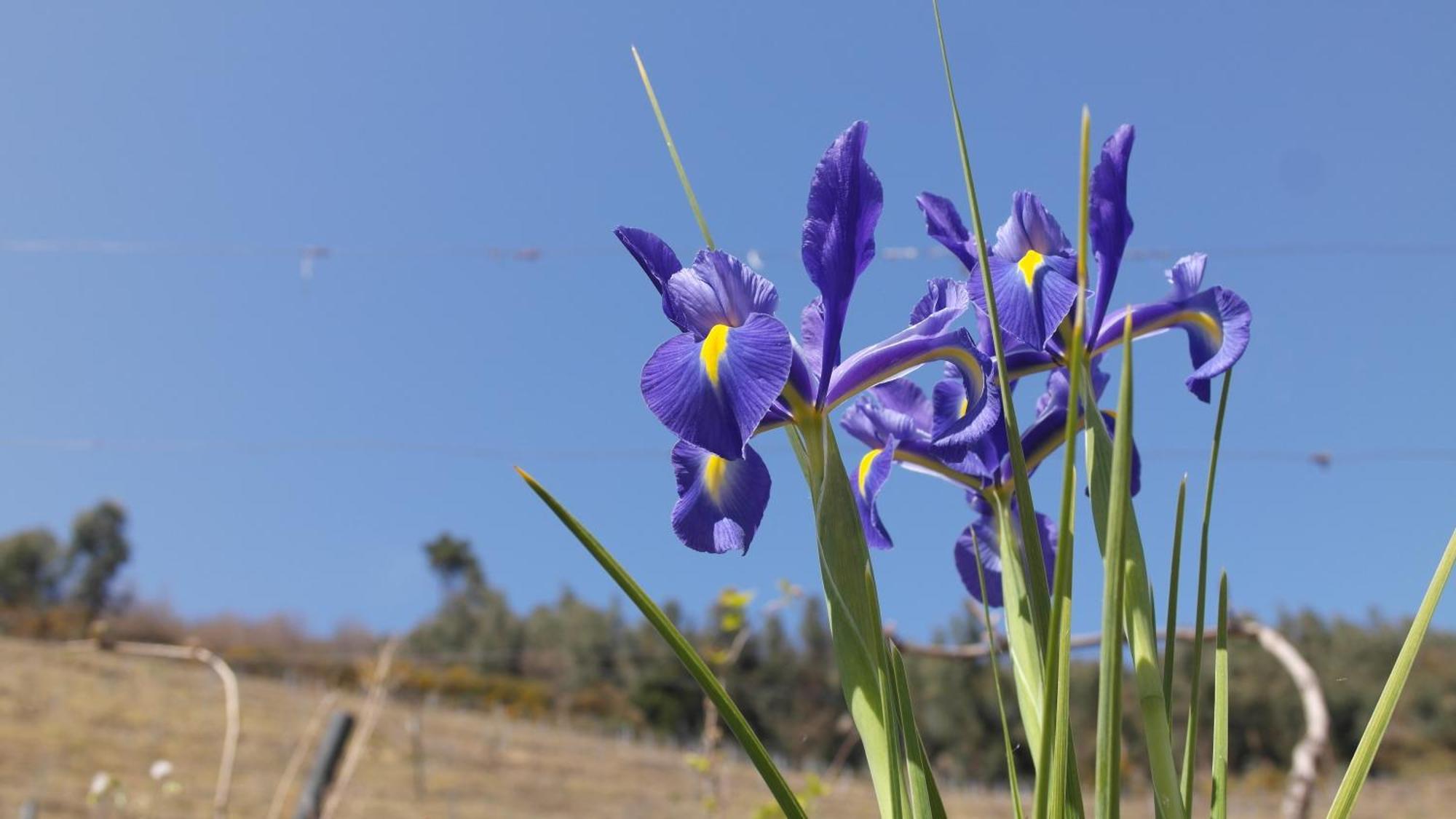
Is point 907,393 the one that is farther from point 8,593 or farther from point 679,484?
point 8,593

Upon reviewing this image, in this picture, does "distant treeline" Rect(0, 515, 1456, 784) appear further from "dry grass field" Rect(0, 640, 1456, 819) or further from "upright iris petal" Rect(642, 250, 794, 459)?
"upright iris petal" Rect(642, 250, 794, 459)

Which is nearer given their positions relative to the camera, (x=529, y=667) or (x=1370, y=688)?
(x=1370, y=688)

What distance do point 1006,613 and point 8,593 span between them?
4200 cm

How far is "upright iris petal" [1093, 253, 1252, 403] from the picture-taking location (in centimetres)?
60

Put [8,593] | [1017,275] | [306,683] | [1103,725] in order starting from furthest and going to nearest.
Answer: [8,593] < [306,683] < [1017,275] < [1103,725]

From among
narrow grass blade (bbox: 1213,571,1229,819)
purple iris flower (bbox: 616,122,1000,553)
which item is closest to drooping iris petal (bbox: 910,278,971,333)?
purple iris flower (bbox: 616,122,1000,553)

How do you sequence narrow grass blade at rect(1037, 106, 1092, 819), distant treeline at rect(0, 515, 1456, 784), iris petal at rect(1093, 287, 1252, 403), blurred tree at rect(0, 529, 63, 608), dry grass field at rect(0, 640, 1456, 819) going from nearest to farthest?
1. narrow grass blade at rect(1037, 106, 1092, 819)
2. iris petal at rect(1093, 287, 1252, 403)
3. dry grass field at rect(0, 640, 1456, 819)
4. distant treeline at rect(0, 515, 1456, 784)
5. blurred tree at rect(0, 529, 63, 608)

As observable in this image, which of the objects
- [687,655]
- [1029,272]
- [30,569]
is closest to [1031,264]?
[1029,272]

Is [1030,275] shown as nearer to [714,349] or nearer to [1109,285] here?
[1109,285]

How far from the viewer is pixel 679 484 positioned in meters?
0.60

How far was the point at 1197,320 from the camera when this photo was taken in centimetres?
62

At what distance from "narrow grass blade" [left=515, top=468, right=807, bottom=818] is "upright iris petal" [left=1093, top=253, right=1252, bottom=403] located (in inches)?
13.0

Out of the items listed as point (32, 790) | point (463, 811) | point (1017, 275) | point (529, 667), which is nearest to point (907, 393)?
point (1017, 275)

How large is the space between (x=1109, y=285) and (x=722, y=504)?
27cm
